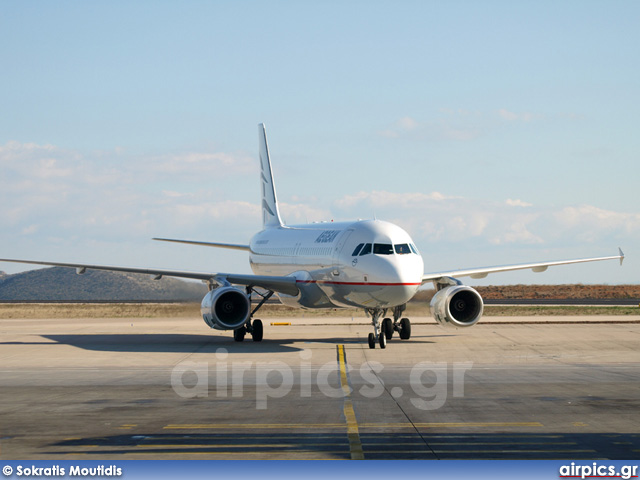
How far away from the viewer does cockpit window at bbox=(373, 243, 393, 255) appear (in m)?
29.2

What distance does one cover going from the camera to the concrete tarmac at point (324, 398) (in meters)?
11.7

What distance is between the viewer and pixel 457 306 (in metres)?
31.5

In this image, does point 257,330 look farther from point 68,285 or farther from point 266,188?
point 68,285

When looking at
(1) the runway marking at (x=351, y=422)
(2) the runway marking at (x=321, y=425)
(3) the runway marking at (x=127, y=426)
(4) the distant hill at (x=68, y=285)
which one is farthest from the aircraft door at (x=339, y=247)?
(4) the distant hill at (x=68, y=285)

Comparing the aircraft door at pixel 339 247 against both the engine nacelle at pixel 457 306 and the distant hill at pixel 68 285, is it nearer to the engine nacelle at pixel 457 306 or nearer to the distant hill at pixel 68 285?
the engine nacelle at pixel 457 306

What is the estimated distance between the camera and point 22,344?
32125 millimetres

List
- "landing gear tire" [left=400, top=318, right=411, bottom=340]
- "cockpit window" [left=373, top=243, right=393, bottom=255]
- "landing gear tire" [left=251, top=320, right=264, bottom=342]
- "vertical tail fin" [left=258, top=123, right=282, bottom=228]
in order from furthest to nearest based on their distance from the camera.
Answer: "vertical tail fin" [left=258, top=123, right=282, bottom=228]
"landing gear tire" [left=251, top=320, right=264, bottom=342]
"landing gear tire" [left=400, top=318, right=411, bottom=340]
"cockpit window" [left=373, top=243, right=393, bottom=255]

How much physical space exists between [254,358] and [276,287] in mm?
7972

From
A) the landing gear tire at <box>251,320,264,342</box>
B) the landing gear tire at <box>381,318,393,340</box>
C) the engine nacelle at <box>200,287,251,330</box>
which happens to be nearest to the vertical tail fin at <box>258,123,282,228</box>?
the landing gear tire at <box>251,320,264,342</box>

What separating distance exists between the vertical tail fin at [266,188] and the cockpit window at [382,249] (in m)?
17.0

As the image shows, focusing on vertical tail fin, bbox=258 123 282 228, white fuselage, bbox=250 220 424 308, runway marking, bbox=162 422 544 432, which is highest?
vertical tail fin, bbox=258 123 282 228

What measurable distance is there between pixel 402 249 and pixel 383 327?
3.21 meters

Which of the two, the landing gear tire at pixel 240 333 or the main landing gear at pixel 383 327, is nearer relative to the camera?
the main landing gear at pixel 383 327

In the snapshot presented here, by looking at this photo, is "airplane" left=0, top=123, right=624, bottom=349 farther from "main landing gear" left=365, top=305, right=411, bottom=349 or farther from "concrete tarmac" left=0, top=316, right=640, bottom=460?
"concrete tarmac" left=0, top=316, right=640, bottom=460
